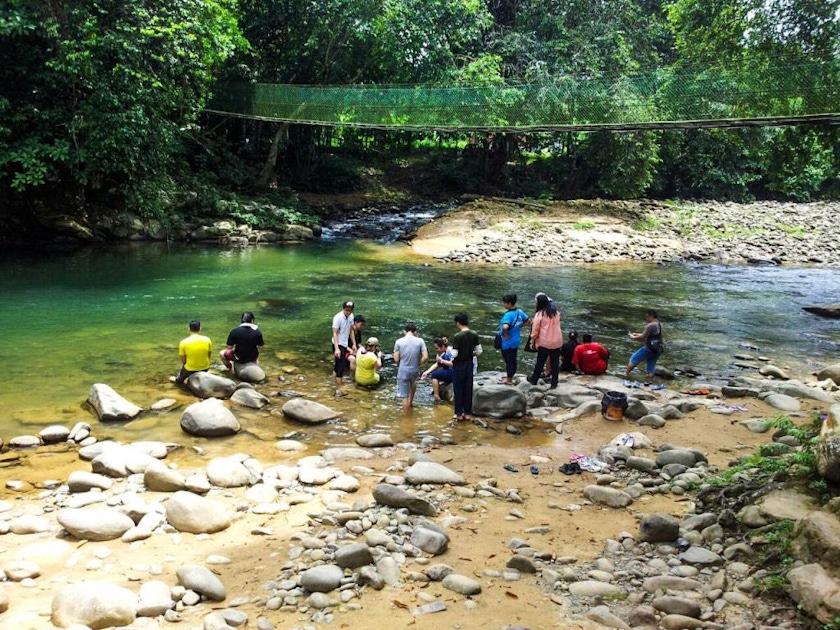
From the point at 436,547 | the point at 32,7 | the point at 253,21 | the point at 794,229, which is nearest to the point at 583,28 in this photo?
the point at 794,229

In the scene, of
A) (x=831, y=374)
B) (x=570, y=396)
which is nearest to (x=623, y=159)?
(x=831, y=374)

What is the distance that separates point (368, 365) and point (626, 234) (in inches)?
700

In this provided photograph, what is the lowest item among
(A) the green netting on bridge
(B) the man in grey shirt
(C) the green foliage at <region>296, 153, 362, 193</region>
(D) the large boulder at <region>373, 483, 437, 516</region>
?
(D) the large boulder at <region>373, 483, 437, 516</region>

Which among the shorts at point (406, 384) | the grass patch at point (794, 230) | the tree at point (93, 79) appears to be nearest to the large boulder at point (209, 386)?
the shorts at point (406, 384)

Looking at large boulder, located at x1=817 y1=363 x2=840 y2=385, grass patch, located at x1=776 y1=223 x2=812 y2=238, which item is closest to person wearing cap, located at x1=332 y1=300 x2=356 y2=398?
large boulder, located at x1=817 y1=363 x2=840 y2=385

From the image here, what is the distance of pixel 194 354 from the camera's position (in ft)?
30.5

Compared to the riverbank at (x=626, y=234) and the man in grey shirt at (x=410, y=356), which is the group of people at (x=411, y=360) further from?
the riverbank at (x=626, y=234)

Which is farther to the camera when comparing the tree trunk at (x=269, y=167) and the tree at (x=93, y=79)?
the tree trunk at (x=269, y=167)

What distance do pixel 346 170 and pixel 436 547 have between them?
95.7ft

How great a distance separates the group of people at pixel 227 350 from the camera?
366 inches

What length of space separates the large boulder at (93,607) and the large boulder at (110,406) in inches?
162

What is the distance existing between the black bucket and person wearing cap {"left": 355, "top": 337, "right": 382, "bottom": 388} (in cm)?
321

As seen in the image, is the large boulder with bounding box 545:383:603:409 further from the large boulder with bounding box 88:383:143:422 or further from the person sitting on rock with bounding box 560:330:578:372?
the large boulder with bounding box 88:383:143:422

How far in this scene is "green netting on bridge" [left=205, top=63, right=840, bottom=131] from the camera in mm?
14758
